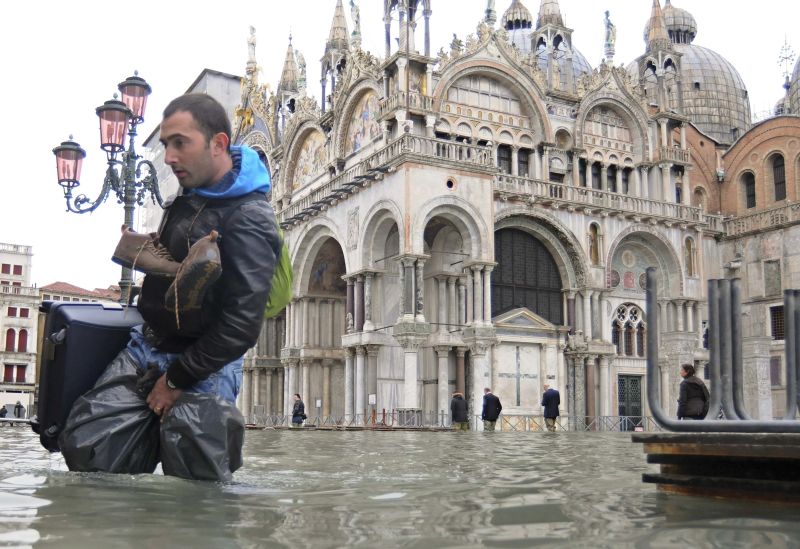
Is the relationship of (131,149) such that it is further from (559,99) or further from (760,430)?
(559,99)

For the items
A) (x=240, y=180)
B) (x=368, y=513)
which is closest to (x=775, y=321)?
(x=240, y=180)

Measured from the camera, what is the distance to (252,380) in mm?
33125

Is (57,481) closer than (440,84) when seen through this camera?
Yes

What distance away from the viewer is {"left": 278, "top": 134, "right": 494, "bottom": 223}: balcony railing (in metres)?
24.6

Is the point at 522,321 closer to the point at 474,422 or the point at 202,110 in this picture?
the point at 474,422

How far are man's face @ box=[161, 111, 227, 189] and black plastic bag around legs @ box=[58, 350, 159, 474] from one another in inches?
37.9

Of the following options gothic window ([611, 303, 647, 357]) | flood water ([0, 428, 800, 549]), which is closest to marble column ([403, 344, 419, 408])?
gothic window ([611, 303, 647, 357])

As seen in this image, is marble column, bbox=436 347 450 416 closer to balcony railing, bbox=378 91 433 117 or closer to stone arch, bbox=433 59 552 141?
balcony railing, bbox=378 91 433 117

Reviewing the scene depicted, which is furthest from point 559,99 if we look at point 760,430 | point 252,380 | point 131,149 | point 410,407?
point 760,430

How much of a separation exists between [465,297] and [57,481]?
2228 centimetres

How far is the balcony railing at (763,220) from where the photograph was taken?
1209 inches

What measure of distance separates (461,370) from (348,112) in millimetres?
9319

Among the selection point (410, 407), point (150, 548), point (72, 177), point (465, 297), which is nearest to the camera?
point (150, 548)

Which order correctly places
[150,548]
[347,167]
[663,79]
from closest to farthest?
[150,548] < [347,167] < [663,79]
